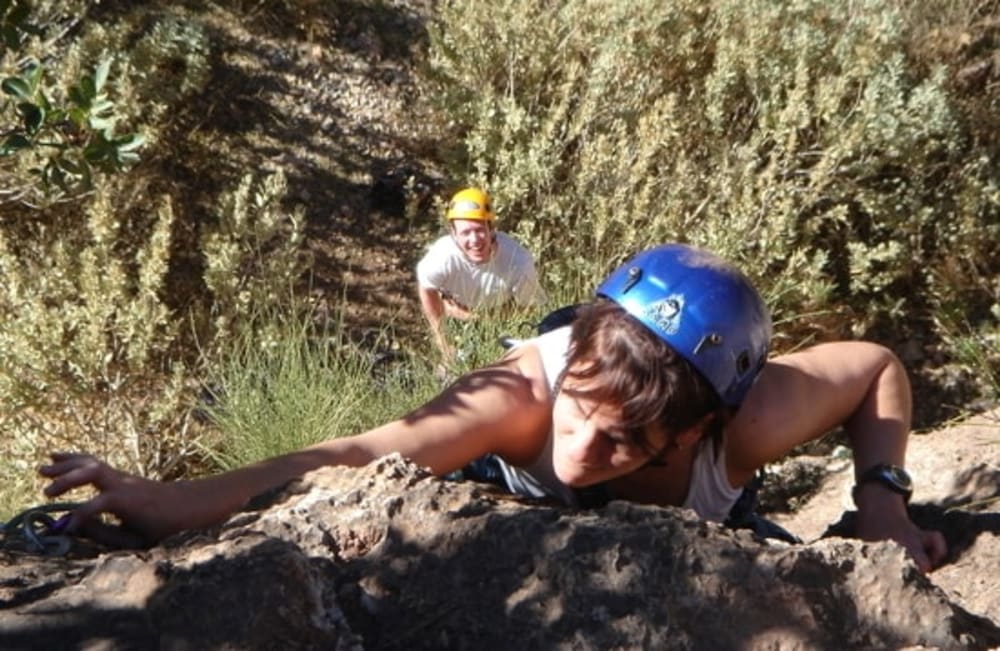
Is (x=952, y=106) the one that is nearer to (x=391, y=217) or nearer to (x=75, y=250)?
(x=391, y=217)

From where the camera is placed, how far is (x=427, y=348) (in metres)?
6.20

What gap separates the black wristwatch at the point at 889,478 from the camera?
2.80 metres

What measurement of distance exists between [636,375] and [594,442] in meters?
0.13

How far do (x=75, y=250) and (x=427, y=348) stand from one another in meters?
1.67

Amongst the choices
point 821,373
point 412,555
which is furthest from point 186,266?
point 412,555

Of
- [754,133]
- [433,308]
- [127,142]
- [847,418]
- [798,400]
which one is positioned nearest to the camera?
[798,400]

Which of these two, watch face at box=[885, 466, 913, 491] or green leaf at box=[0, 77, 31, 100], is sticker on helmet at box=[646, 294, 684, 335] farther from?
green leaf at box=[0, 77, 31, 100]

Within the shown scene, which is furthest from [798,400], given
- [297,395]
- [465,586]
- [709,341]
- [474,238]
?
[474,238]

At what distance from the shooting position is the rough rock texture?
176 centimetres

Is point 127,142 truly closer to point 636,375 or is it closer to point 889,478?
point 636,375

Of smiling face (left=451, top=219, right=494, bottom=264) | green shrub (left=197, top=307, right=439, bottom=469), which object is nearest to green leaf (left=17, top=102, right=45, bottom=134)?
green shrub (left=197, top=307, right=439, bottom=469)

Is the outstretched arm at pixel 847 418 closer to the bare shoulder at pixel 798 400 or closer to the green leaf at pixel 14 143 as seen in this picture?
the bare shoulder at pixel 798 400

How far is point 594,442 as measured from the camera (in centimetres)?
241

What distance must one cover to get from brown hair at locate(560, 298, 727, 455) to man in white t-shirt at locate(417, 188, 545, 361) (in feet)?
11.3
